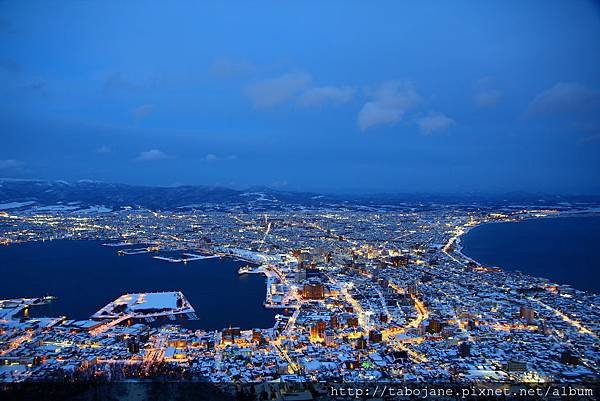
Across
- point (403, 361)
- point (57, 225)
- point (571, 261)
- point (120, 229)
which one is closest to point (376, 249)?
point (571, 261)

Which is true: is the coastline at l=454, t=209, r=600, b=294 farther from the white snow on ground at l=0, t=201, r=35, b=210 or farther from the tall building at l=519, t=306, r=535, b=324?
Result: the white snow on ground at l=0, t=201, r=35, b=210

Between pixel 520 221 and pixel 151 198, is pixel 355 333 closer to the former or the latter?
pixel 520 221

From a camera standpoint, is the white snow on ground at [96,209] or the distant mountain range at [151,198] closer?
the white snow on ground at [96,209]

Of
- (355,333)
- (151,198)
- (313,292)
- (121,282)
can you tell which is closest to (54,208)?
(151,198)

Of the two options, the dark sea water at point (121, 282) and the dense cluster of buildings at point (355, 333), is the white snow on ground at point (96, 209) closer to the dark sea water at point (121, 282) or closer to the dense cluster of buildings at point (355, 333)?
the dark sea water at point (121, 282)

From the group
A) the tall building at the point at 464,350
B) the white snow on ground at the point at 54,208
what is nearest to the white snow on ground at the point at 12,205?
the white snow on ground at the point at 54,208

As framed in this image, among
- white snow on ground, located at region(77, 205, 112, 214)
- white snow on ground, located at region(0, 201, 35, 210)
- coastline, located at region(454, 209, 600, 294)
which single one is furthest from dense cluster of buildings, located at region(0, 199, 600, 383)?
white snow on ground, located at region(0, 201, 35, 210)
